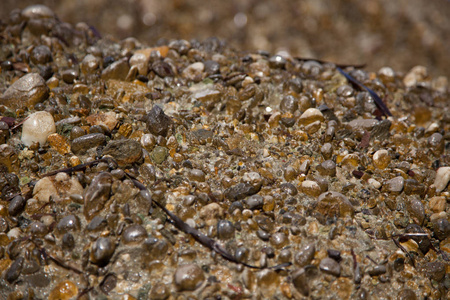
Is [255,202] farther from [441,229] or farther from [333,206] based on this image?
[441,229]

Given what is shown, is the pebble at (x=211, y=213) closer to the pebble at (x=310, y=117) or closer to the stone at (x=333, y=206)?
the stone at (x=333, y=206)

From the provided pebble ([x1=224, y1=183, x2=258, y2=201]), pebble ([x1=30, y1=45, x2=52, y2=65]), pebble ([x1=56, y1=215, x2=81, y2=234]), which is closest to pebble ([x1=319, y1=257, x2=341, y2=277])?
pebble ([x1=224, y1=183, x2=258, y2=201])

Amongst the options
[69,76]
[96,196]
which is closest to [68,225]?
[96,196]

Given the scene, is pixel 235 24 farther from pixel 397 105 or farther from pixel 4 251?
pixel 4 251

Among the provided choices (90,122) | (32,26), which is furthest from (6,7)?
(90,122)

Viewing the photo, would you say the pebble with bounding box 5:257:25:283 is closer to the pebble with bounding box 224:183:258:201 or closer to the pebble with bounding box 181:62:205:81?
the pebble with bounding box 224:183:258:201
